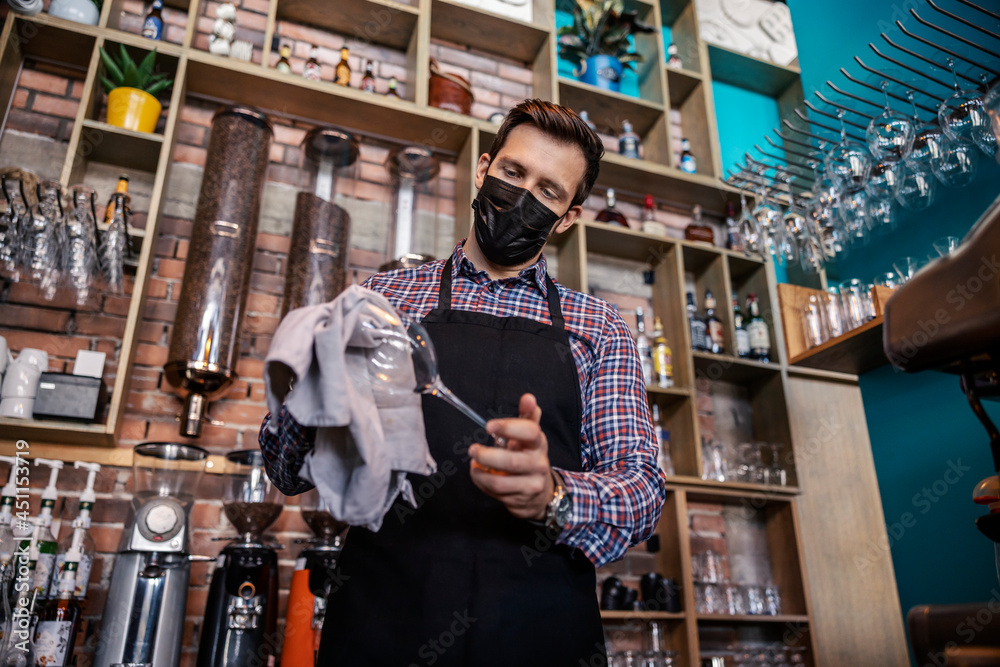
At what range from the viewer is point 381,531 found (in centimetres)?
120

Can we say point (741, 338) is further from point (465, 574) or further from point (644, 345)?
point (465, 574)

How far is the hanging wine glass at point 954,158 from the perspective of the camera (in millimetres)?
2346

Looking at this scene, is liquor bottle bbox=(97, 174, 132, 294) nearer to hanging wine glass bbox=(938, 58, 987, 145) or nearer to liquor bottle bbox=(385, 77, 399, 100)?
liquor bottle bbox=(385, 77, 399, 100)

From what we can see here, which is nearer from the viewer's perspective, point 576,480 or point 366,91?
point 576,480

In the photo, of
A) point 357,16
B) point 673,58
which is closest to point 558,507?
point 357,16

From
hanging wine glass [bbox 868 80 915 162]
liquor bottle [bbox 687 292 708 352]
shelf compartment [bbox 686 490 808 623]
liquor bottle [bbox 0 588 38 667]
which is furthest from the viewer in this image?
liquor bottle [bbox 687 292 708 352]

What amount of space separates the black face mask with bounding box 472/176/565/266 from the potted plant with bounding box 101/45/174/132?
1.72 meters

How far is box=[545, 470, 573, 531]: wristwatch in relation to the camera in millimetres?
1034

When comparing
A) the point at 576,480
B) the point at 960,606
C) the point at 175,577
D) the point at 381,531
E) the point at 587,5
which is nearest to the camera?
the point at 960,606

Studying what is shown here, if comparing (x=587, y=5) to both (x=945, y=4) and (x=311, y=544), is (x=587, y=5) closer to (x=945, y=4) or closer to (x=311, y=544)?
(x=945, y=4)

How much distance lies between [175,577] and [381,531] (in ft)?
3.57

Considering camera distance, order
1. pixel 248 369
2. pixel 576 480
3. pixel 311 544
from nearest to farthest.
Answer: pixel 576 480, pixel 311 544, pixel 248 369

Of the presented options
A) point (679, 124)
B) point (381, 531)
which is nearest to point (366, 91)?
point (679, 124)

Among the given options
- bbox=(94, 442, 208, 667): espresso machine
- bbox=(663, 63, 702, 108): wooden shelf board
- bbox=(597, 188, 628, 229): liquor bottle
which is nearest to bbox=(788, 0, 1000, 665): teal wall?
bbox=(663, 63, 702, 108): wooden shelf board
